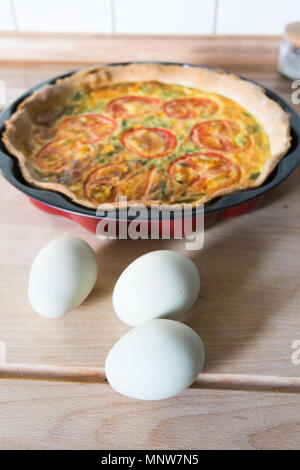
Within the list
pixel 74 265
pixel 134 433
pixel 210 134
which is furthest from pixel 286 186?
pixel 134 433

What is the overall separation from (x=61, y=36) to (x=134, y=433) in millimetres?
1504

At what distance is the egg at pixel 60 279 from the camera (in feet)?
2.38

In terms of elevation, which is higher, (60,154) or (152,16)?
(152,16)

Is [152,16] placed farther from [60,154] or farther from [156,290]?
[156,290]

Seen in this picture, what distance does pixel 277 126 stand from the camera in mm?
1112

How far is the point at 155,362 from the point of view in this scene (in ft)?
1.97

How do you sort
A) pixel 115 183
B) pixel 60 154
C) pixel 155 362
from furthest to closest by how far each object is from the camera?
pixel 60 154, pixel 115 183, pixel 155 362

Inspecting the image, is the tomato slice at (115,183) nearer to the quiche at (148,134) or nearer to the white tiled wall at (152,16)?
the quiche at (148,134)

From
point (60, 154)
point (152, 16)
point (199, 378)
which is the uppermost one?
point (152, 16)

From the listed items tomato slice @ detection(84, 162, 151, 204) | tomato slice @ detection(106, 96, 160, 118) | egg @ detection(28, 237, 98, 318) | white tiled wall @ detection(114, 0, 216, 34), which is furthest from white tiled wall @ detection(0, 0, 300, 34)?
egg @ detection(28, 237, 98, 318)

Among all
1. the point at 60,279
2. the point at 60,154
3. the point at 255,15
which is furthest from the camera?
the point at 255,15

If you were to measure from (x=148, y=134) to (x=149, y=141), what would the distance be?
37 millimetres

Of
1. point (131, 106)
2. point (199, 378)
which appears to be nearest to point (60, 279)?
point (199, 378)
